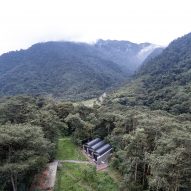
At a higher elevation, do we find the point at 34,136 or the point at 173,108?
the point at 34,136

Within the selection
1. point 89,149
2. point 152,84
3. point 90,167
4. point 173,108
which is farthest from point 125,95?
point 90,167

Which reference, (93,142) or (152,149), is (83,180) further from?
(93,142)

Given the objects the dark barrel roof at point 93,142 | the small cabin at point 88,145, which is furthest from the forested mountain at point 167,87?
the small cabin at point 88,145

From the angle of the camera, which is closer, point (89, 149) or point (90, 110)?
point (89, 149)

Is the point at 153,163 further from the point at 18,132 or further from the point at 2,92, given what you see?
the point at 2,92

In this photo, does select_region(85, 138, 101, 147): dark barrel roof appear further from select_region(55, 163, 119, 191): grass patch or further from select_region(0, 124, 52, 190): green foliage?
select_region(0, 124, 52, 190): green foliage

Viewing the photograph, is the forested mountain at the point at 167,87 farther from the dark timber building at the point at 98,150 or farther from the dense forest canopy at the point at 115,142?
the dark timber building at the point at 98,150

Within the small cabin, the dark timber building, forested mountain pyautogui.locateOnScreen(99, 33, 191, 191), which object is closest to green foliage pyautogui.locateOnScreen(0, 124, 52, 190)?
forested mountain pyautogui.locateOnScreen(99, 33, 191, 191)
